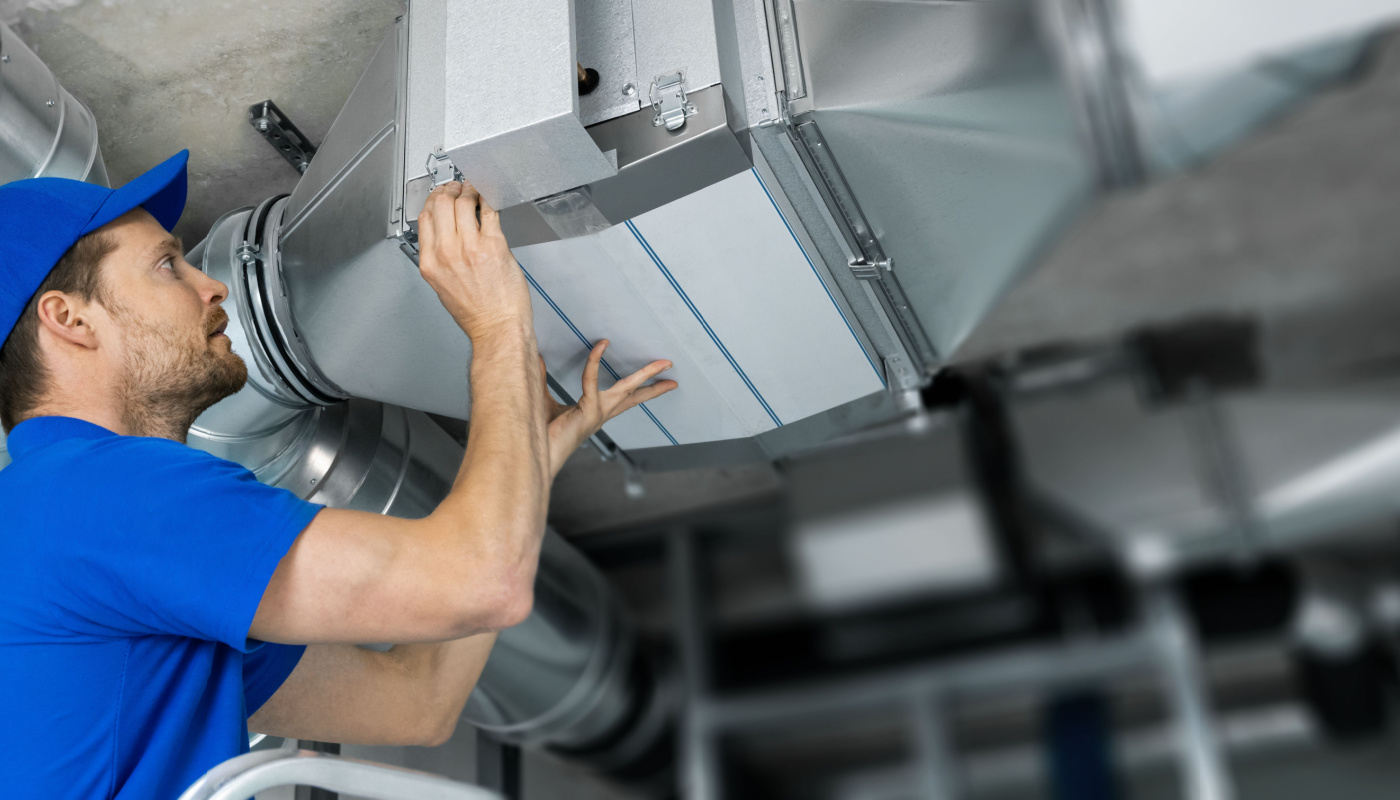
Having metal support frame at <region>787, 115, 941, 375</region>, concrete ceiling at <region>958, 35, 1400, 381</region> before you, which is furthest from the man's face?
concrete ceiling at <region>958, 35, 1400, 381</region>

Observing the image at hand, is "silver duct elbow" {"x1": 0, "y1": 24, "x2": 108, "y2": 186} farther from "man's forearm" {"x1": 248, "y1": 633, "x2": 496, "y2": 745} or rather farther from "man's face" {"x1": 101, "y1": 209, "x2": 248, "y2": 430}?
"man's forearm" {"x1": 248, "y1": 633, "x2": 496, "y2": 745}

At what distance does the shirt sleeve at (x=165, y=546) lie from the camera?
689mm

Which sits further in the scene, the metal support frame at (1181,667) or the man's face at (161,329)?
the metal support frame at (1181,667)

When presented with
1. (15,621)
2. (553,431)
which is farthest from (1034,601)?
(15,621)

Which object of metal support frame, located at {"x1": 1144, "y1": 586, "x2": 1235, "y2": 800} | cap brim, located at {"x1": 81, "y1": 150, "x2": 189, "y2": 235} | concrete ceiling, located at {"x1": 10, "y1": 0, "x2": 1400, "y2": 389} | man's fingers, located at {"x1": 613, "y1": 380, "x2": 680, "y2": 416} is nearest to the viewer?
cap brim, located at {"x1": 81, "y1": 150, "x2": 189, "y2": 235}

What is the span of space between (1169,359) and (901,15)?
2659 mm

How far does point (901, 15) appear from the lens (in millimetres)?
882

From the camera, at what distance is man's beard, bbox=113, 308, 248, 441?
2.97ft

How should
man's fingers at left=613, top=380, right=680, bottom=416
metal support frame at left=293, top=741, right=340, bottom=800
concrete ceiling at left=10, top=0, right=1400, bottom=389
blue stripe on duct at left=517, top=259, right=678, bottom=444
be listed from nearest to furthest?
blue stripe on duct at left=517, top=259, right=678, bottom=444, man's fingers at left=613, top=380, right=680, bottom=416, concrete ceiling at left=10, top=0, right=1400, bottom=389, metal support frame at left=293, top=741, right=340, bottom=800

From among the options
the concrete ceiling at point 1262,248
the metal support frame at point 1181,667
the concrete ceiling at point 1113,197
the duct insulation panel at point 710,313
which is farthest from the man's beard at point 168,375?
the metal support frame at point 1181,667

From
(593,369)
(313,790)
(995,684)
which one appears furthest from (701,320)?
(995,684)

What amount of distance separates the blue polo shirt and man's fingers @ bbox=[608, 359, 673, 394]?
438mm

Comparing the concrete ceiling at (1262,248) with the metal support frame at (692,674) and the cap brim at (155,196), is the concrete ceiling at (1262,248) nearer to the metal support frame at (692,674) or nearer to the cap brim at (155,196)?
the cap brim at (155,196)

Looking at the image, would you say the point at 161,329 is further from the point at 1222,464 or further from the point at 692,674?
the point at 1222,464
